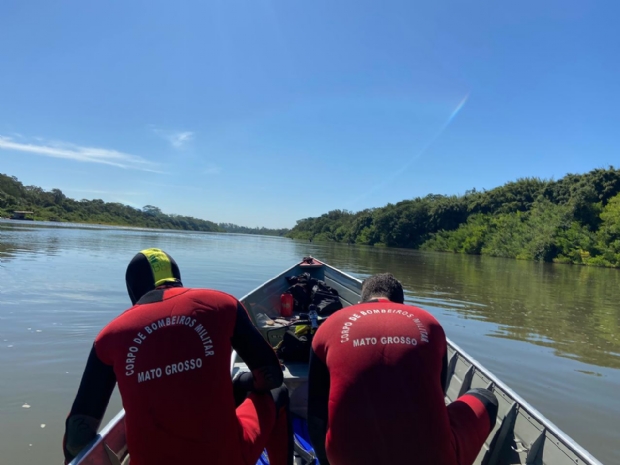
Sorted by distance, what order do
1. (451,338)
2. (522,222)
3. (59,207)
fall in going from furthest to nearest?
(59,207), (522,222), (451,338)

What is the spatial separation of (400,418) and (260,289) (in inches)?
220

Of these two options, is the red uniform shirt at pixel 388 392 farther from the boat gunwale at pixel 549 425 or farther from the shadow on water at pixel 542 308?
the shadow on water at pixel 542 308

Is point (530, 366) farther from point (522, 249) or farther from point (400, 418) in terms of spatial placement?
point (522, 249)

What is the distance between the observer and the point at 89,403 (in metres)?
1.85

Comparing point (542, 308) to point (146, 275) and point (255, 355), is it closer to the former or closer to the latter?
point (255, 355)

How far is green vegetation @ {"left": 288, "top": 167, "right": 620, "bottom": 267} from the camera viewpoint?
123ft

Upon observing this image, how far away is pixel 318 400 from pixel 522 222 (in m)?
55.6

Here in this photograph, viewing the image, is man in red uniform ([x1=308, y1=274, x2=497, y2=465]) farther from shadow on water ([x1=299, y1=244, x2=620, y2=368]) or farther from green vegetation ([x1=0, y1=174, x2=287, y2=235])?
green vegetation ([x1=0, y1=174, x2=287, y2=235])

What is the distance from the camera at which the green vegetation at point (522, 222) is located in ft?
123

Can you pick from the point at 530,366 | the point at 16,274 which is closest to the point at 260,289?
the point at 530,366

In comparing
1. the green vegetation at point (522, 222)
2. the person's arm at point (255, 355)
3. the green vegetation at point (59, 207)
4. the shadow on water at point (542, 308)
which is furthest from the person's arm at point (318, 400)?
the green vegetation at point (59, 207)

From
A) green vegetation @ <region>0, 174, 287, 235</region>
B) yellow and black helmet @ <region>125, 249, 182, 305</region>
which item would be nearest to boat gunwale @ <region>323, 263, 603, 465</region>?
yellow and black helmet @ <region>125, 249, 182, 305</region>

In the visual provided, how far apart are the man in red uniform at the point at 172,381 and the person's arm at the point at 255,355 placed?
0.05ft

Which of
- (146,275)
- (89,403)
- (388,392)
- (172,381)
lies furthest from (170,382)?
(388,392)
